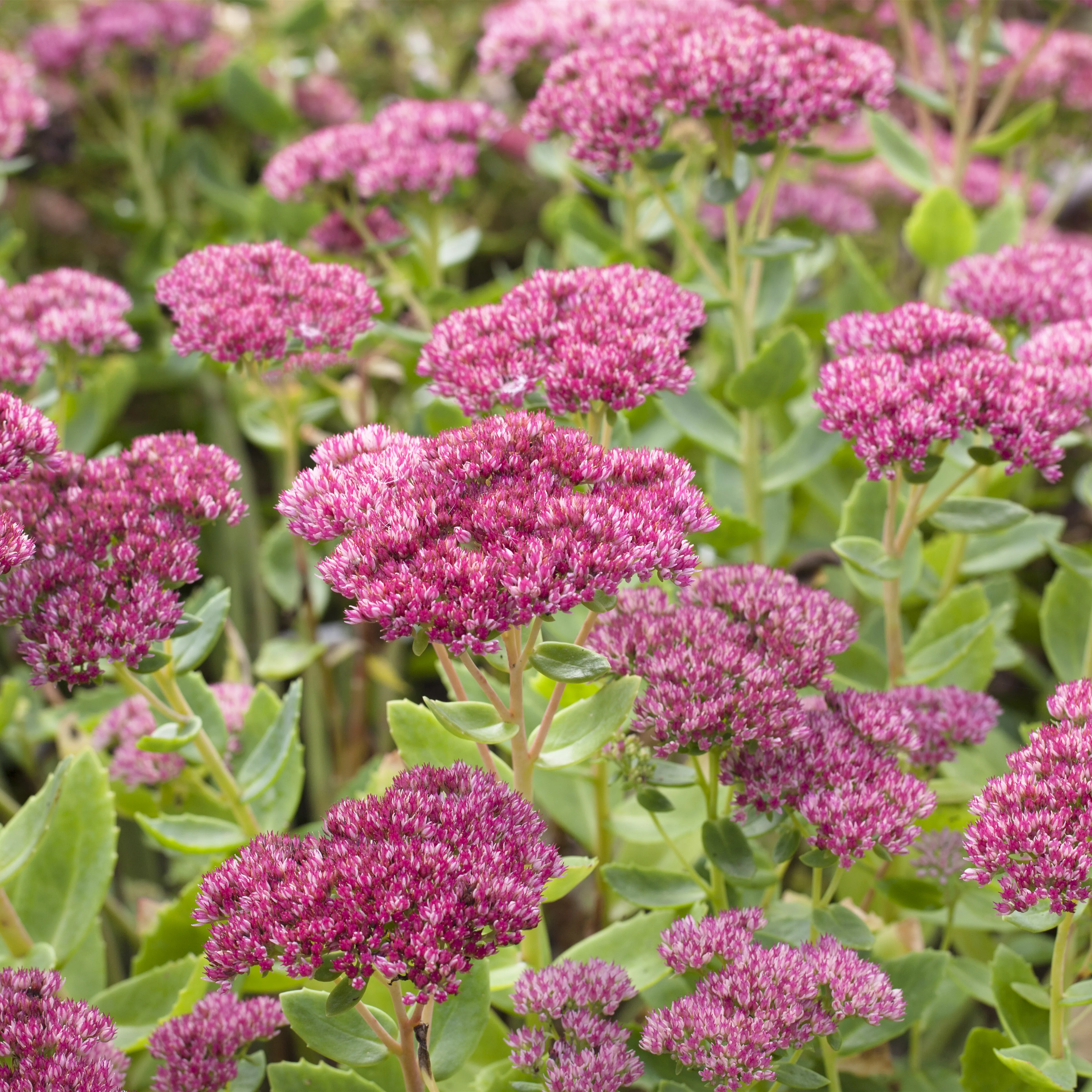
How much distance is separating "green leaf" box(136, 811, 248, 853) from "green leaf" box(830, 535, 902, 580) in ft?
2.30

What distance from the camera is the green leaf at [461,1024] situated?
102 centimetres

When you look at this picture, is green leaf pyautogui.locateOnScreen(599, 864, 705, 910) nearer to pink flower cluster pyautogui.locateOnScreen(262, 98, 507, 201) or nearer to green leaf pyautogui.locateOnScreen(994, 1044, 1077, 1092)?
green leaf pyautogui.locateOnScreen(994, 1044, 1077, 1092)

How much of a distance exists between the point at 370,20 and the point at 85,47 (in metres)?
0.71

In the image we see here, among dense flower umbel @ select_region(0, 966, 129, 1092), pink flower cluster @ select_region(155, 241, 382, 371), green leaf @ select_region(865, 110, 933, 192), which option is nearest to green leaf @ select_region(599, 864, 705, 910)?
dense flower umbel @ select_region(0, 966, 129, 1092)

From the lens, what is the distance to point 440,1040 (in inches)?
40.9

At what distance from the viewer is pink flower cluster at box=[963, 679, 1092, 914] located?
2.94 feet

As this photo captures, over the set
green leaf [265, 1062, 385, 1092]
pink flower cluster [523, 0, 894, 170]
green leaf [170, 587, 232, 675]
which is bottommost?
green leaf [265, 1062, 385, 1092]

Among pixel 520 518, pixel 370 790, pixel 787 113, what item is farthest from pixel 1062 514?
pixel 520 518

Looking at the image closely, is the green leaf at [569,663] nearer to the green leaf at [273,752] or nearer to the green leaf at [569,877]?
the green leaf at [569,877]

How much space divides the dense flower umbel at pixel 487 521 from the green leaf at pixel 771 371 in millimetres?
551

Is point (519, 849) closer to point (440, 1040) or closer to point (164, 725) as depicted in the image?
point (440, 1040)

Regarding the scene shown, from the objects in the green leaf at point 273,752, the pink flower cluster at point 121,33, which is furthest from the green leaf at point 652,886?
the pink flower cluster at point 121,33

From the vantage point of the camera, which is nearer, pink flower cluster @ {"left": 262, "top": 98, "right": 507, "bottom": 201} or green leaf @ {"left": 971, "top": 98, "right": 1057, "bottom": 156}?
pink flower cluster @ {"left": 262, "top": 98, "right": 507, "bottom": 201}

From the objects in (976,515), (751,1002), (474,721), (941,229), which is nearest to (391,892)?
(474,721)
